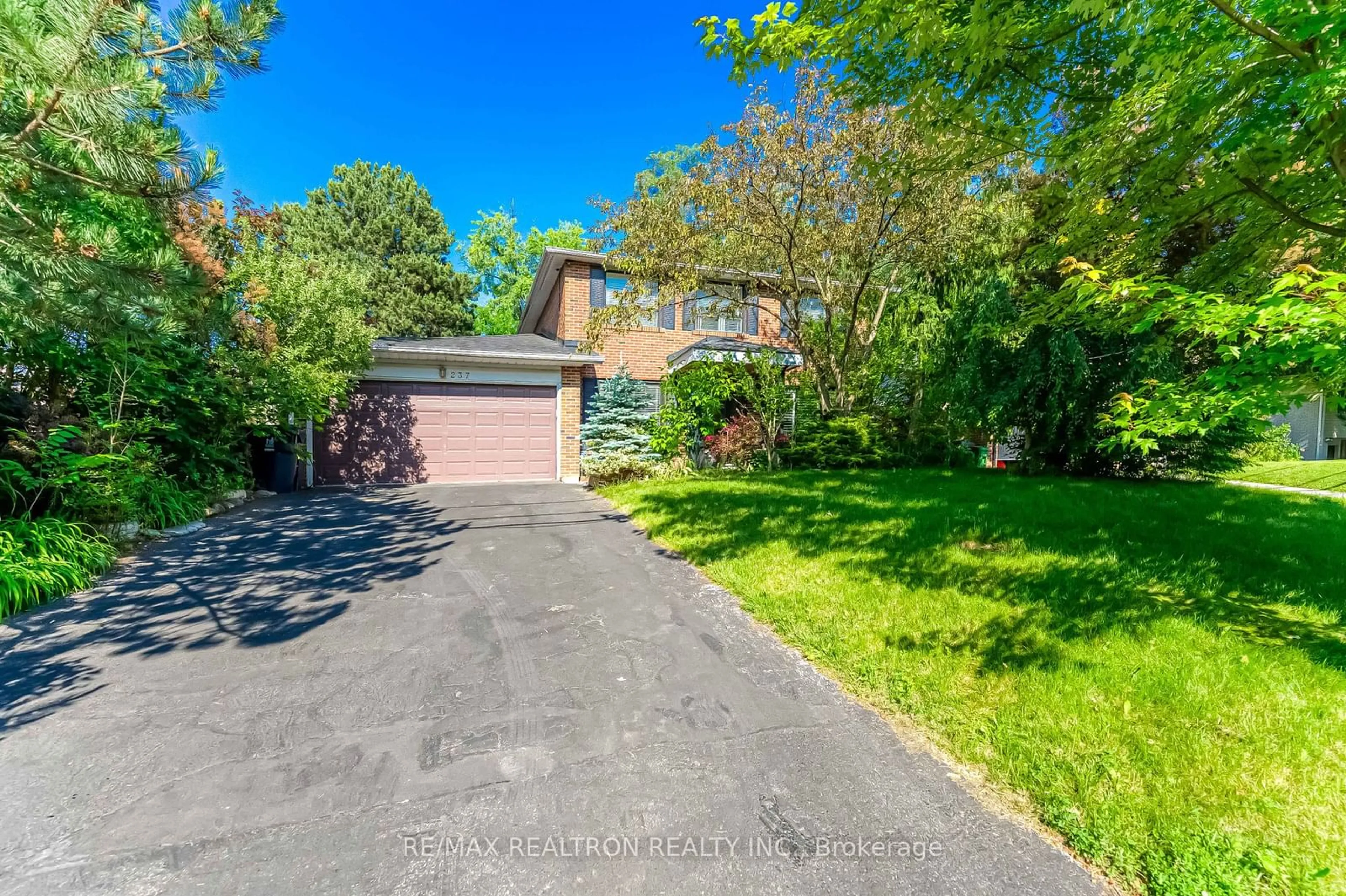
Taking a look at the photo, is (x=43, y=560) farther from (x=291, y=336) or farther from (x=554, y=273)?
(x=554, y=273)

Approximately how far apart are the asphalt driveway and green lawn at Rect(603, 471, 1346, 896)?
11.9 inches

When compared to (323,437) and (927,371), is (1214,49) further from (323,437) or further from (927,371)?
(323,437)

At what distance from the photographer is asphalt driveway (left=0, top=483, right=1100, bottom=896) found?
6.10ft

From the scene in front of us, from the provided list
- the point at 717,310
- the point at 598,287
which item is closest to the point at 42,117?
the point at 717,310

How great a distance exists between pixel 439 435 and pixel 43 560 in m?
7.70

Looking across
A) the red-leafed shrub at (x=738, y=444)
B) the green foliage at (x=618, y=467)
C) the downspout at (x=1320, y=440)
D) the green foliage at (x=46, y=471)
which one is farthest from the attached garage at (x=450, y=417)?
the downspout at (x=1320, y=440)

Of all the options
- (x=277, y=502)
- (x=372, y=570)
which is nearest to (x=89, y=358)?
(x=277, y=502)

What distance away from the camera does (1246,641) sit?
3.10 m

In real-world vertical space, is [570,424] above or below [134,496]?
above

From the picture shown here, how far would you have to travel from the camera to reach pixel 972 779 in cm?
231

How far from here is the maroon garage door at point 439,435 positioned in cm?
Answer: 1158

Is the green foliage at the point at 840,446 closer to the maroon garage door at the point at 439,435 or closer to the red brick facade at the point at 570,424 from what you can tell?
the red brick facade at the point at 570,424

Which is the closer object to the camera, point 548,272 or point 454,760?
point 454,760

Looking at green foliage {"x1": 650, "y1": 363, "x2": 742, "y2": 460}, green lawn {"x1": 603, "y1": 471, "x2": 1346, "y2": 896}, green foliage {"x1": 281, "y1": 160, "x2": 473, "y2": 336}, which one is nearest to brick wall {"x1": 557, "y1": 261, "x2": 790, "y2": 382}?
green foliage {"x1": 650, "y1": 363, "x2": 742, "y2": 460}
